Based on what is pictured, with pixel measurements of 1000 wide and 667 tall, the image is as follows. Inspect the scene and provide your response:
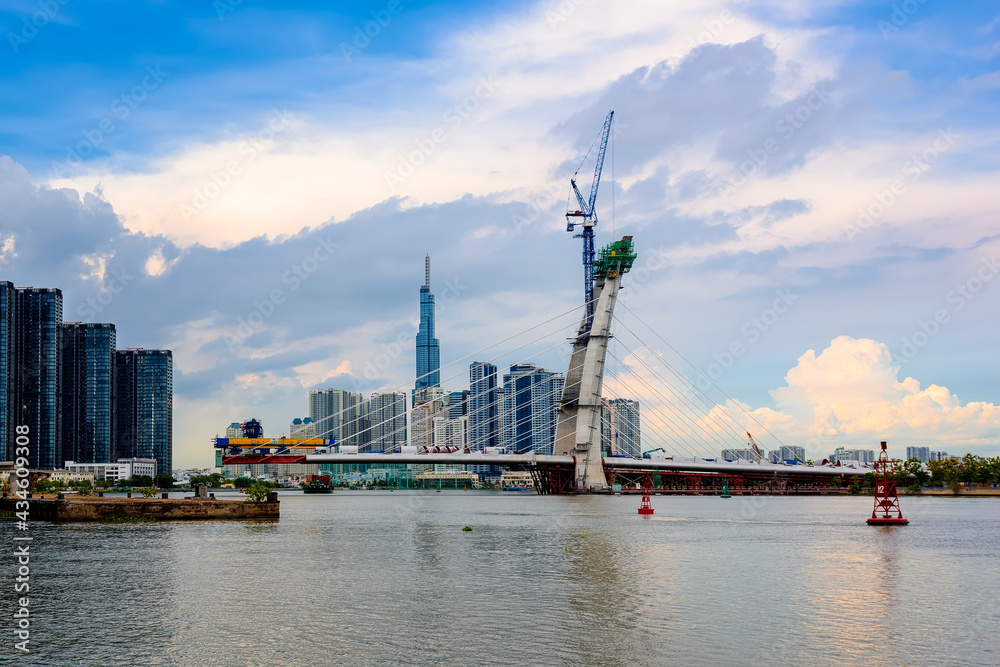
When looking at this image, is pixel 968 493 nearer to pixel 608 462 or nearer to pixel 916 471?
pixel 916 471

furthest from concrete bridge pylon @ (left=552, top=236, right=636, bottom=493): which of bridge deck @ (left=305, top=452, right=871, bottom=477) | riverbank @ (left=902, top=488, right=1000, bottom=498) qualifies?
riverbank @ (left=902, top=488, right=1000, bottom=498)

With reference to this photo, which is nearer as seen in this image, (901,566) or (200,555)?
(901,566)

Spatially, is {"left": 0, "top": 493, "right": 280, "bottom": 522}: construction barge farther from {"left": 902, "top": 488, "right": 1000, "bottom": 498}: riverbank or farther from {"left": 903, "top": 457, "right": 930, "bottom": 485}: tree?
{"left": 903, "top": 457, "right": 930, "bottom": 485}: tree

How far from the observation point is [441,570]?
4803 cm

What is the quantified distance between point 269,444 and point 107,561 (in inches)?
4305

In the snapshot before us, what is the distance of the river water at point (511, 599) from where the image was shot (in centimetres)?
2855

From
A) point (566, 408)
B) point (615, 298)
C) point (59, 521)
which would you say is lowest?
point (59, 521)

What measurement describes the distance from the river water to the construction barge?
1948 centimetres

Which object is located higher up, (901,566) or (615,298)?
(615,298)

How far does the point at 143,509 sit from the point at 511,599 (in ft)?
208

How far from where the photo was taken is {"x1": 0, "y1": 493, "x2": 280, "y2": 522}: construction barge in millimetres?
88625

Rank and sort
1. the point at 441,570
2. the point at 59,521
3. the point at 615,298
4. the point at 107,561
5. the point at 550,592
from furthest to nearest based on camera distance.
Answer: the point at 615,298, the point at 59,521, the point at 107,561, the point at 441,570, the point at 550,592

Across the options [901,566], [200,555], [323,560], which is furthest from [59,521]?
[901,566]

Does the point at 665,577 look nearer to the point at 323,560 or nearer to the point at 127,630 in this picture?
the point at 323,560
